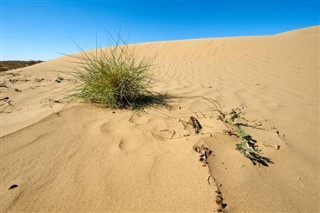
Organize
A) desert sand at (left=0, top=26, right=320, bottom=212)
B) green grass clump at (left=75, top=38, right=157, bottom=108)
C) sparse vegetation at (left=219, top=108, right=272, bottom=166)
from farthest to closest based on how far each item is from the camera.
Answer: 1. green grass clump at (left=75, top=38, right=157, bottom=108)
2. sparse vegetation at (left=219, top=108, right=272, bottom=166)
3. desert sand at (left=0, top=26, right=320, bottom=212)

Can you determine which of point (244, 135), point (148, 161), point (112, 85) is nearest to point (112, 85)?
point (112, 85)

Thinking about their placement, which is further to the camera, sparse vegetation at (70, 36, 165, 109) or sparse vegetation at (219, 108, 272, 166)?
sparse vegetation at (70, 36, 165, 109)

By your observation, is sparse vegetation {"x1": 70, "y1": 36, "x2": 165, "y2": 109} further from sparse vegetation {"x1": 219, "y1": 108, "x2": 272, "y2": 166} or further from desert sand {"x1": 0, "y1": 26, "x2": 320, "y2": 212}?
sparse vegetation {"x1": 219, "y1": 108, "x2": 272, "y2": 166}

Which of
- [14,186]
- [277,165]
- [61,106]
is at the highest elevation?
[61,106]

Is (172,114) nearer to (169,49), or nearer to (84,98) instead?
(84,98)

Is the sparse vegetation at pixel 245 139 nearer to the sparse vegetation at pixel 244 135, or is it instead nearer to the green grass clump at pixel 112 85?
the sparse vegetation at pixel 244 135

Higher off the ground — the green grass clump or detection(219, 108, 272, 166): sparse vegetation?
the green grass clump

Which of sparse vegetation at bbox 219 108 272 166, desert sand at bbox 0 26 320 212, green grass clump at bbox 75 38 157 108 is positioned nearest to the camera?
desert sand at bbox 0 26 320 212

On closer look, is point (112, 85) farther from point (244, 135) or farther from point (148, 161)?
point (244, 135)

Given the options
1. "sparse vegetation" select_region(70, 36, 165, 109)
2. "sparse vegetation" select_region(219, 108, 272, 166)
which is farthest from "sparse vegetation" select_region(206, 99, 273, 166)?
"sparse vegetation" select_region(70, 36, 165, 109)

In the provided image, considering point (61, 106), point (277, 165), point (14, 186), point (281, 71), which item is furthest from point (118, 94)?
point (281, 71)

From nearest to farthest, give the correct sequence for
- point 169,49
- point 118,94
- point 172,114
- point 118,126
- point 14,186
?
point 14,186 < point 118,126 < point 172,114 < point 118,94 < point 169,49

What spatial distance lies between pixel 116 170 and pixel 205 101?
177 cm

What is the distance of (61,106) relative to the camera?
2.54 m
